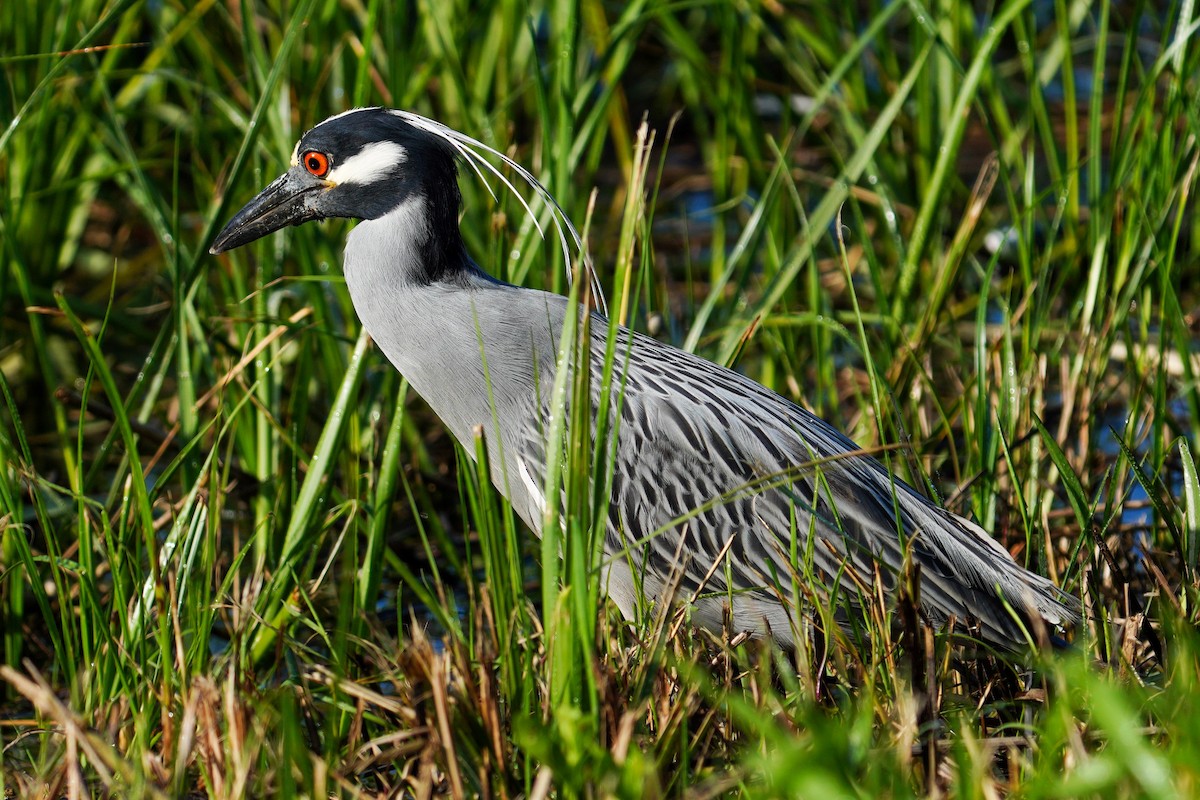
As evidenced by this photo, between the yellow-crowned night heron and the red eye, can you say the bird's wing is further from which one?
the red eye

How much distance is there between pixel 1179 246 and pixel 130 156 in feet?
13.5

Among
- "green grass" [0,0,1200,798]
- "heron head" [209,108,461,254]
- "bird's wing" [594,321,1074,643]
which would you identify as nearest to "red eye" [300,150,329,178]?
"heron head" [209,108,461,254]

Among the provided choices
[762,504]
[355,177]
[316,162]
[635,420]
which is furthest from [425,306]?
[762,504]

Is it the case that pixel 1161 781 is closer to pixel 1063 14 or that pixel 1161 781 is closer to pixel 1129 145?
pixel 1129 145

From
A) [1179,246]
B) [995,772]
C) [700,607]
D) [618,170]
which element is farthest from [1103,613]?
[618,170]

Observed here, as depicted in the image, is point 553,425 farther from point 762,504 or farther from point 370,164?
point 370,164

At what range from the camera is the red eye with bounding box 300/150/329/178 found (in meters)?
3.96

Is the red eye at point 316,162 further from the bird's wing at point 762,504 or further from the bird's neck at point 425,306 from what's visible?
the bird's wing at point 762,504

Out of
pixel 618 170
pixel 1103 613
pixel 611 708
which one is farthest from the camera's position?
pixel 618 170

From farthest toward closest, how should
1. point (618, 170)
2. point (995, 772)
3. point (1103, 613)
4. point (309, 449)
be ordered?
point (618, 170) < point (309, 449) < point (1103, 613) < point (995, 772)

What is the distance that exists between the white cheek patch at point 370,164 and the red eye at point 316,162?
2cm

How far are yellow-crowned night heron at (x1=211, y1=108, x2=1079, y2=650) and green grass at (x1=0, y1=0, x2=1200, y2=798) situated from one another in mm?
167

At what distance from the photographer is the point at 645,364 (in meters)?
3.90

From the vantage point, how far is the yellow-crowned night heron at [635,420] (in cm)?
361
